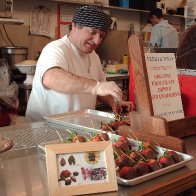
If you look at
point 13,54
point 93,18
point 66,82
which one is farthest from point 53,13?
point 66,82

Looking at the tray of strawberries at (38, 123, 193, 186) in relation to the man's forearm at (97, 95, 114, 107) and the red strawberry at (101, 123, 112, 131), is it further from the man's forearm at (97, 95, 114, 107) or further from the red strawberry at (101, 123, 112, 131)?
the man's forearm at (97, 95, 114, 107)

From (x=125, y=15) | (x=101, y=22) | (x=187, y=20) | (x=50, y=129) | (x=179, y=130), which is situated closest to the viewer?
(x=179, y=130)

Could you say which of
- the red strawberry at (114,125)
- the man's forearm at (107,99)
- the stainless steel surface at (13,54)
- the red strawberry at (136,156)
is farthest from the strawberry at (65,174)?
the stainless steel surface at (13,54)

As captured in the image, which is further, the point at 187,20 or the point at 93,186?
the point at 187,20

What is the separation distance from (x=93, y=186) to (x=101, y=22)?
1496 mm

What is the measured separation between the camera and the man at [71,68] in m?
2.14

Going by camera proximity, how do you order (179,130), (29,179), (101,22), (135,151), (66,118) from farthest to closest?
(101,22) → (66,118) → (179,130) → (135,151) → (29,179)

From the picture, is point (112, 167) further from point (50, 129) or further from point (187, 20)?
point (187, 20)

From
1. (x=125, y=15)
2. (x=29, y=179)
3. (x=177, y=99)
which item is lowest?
(x=29, y=179)

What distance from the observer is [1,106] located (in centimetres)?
245

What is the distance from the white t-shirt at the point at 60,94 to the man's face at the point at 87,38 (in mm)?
77

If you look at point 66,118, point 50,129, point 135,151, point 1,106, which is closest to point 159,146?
point 135,151

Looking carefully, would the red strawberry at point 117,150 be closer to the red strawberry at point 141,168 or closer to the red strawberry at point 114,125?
the red strawberry at point 141,168

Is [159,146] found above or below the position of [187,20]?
below
